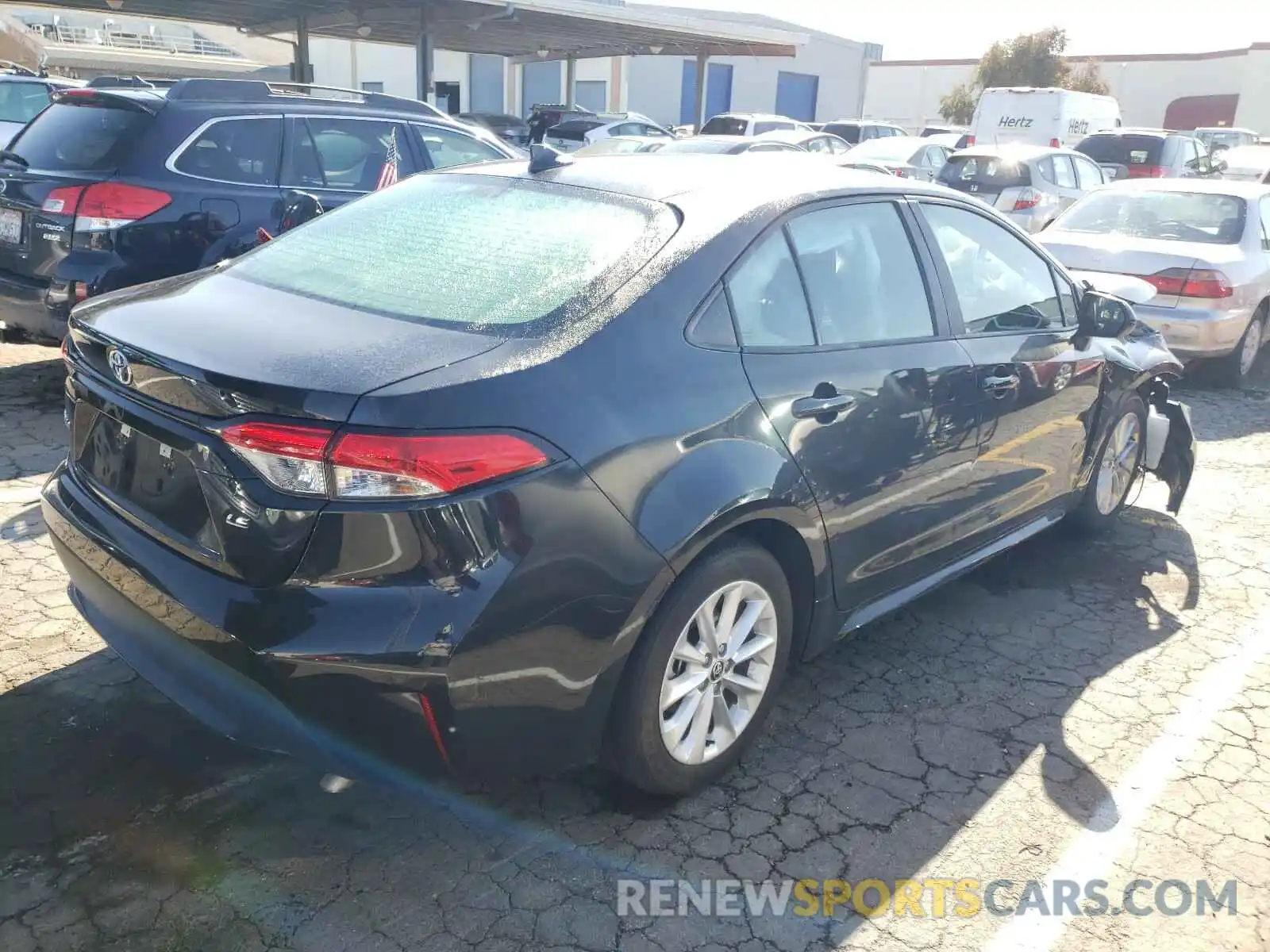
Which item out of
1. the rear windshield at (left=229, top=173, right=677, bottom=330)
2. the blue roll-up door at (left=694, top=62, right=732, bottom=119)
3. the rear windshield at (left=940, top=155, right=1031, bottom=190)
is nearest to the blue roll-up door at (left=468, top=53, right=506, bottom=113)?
the blue roll-up door at (left=694, top=62, right=732, bottom=119)

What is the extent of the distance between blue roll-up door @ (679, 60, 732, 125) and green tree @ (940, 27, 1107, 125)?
31.8ft

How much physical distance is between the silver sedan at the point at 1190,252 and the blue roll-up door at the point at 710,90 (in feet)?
120

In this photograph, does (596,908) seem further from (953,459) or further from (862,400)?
(953,459)

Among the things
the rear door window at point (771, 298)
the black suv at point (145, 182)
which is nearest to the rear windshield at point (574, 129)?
the black suv at point (145, 182)

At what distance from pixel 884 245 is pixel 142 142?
409 cm

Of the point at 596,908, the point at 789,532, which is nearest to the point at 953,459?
the point at 789,532

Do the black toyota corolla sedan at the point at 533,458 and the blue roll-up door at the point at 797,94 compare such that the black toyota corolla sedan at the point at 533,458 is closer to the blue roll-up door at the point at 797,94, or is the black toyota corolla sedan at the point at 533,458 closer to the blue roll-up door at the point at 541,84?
the blue roll-up door at the point at 541,84

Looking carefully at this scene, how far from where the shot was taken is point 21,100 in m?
11.9

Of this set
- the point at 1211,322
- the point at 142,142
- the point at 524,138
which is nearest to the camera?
the point at 142,142

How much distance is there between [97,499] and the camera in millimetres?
2699

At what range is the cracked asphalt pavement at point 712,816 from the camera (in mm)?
2445

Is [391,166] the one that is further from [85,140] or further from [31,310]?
[31,310]

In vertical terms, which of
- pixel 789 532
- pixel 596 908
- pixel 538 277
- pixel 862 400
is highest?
pixel 538 277

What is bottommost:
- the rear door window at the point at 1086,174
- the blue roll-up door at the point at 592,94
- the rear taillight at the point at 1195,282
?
the rear taillight at the point at 1195,282
